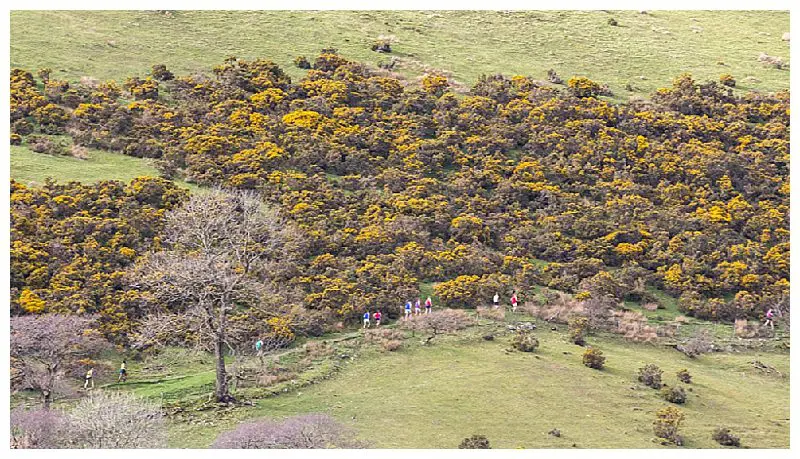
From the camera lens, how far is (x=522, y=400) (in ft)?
114

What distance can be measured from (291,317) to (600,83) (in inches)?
1247

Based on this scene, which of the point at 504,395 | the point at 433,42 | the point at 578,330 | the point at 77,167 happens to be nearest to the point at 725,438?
the point at 504,395

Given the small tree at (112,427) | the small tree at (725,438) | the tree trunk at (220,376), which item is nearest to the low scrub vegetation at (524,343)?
the small tree at (725,438)

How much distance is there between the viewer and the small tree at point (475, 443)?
3103 centimetres

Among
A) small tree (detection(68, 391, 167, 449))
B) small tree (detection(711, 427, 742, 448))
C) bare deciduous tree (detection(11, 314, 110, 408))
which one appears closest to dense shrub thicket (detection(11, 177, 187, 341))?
bare deciduous tree (detection(11, 314, 110, 408))

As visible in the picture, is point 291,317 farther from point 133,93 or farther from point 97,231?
point 133,93

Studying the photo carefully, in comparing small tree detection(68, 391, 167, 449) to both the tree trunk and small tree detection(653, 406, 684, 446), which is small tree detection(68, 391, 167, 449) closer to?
the tree trunk

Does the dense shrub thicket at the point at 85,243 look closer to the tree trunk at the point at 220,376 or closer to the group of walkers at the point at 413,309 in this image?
the tree trunk at the point at 220,376

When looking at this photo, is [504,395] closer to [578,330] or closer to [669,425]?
[669,425]

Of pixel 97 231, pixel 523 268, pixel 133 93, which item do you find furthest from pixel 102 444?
pixel 133 93

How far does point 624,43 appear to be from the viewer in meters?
71.8

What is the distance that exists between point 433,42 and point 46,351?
133ft

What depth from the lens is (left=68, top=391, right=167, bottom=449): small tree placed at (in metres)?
28.5

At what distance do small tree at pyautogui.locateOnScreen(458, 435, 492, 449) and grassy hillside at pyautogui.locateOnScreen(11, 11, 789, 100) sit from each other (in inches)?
1389
